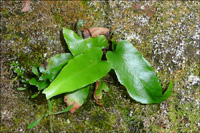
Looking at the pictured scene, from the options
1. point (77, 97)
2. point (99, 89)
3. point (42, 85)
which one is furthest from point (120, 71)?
point (42, 85)

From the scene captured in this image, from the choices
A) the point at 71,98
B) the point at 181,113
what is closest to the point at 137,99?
the point at 181,113

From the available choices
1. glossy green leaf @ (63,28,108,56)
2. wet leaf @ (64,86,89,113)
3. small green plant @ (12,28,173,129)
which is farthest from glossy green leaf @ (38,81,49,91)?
glossy green leaf @ (63,28,108,56)

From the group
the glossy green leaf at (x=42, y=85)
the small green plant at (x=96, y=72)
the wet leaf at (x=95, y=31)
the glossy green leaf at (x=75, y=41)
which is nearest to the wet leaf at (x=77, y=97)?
the small green plant at (x=96, y=72)

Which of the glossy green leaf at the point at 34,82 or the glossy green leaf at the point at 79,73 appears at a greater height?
the glossy green leaf at the point at 79,73

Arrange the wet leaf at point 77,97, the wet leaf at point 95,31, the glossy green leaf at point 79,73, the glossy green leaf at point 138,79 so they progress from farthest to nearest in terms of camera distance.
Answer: the wet leaf at point 95,31, the wet leaf at point 77,97, the glossy green leaf at point 138,79, the glossy green leaf at point 79,73

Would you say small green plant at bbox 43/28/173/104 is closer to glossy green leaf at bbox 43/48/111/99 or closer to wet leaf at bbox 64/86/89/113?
glossy green leaf at bbox 43/48/111/99

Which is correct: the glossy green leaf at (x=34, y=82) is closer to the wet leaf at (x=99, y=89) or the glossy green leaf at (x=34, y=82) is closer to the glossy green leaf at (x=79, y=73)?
the glossy green leaf at (x=79, y=73)

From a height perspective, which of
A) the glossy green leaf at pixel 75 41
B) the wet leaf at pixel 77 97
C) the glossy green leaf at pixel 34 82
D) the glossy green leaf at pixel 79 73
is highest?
the glossy green leaf at pixel 75 41

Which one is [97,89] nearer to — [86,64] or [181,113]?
[86,64]
